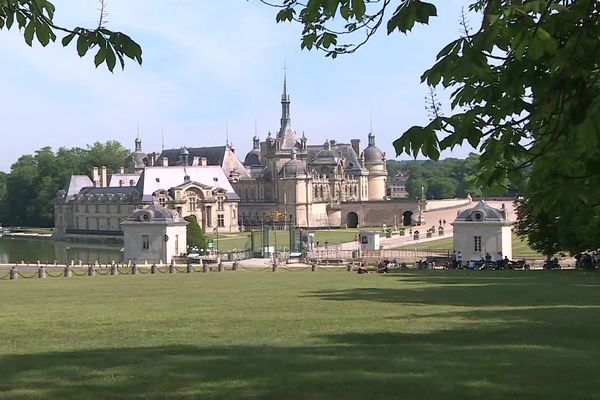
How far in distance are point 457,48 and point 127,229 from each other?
40542 millimetres

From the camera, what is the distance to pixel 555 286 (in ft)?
69.3

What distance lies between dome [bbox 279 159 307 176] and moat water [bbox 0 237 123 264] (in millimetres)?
21757

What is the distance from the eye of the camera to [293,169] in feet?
284

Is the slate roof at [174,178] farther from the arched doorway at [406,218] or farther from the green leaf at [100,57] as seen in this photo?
the green leaf at [100,57]

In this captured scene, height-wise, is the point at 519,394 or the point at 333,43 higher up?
the point at 333,43

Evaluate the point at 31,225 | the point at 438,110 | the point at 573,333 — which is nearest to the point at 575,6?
the point at 438,110

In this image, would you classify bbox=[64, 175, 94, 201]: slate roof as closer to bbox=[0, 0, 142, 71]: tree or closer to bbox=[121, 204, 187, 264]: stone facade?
bbox=[121, 204, 187, 264]: stone facade

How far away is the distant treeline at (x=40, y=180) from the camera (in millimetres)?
97500

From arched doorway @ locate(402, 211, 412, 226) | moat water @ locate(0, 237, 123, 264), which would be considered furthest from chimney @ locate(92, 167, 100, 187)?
arched doorway @ locate(402, 211, 412, 226)

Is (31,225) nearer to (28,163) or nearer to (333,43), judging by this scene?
(28,163)

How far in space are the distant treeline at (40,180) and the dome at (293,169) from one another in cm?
2568

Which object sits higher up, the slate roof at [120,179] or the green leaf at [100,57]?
the slate roof at [120,179]

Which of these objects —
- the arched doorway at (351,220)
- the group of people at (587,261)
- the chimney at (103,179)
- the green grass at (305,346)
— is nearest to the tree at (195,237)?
the group of people at (587,261)

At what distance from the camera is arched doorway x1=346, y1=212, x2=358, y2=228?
89250 millimetres
